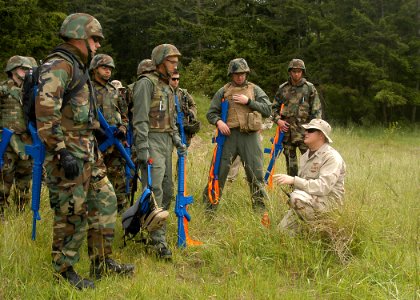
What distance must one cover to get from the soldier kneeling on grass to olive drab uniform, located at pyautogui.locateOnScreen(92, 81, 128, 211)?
2.34m

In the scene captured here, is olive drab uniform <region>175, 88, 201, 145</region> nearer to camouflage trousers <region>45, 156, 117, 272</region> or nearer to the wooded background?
camouflage trousers <region>45, 156, 117, 272</region>

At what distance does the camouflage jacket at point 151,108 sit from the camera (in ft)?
14.9

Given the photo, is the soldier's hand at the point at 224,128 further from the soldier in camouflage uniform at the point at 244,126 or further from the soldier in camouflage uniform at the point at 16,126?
the soldier in camouflage uniform at the point at 16,126

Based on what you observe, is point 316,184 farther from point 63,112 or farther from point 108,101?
point 108,101

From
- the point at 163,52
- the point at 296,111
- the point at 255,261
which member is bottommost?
the point at 255,261

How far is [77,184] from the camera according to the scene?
11.6 feet

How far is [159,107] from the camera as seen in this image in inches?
189

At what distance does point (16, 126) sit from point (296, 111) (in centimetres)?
419

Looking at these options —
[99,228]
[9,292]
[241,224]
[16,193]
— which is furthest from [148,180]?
[16,193]

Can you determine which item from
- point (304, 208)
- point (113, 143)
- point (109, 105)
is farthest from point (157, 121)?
point (304, 208)

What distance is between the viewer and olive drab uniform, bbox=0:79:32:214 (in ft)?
18.2

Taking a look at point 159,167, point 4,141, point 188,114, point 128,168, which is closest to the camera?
point 159,167

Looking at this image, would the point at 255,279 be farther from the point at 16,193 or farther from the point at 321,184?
the point at 16,193

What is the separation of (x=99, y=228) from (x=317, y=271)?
1937mm
